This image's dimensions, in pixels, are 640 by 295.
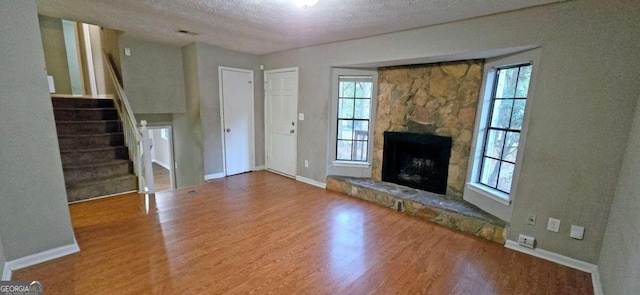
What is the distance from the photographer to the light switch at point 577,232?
7.42ft

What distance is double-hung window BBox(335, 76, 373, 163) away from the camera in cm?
413

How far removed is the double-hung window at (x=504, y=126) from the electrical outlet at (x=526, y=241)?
19.2 inches

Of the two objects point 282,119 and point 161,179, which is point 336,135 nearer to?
point 282,119

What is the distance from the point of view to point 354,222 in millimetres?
3127

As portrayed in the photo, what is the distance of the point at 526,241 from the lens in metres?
2.52

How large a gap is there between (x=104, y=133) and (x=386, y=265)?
4.75 meters

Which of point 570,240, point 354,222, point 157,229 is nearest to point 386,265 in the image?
point 354,222

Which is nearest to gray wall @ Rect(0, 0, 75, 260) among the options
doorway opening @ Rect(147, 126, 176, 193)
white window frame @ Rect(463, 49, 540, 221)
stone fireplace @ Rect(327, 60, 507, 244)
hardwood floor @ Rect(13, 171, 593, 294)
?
hardwood floor @ Rect(13, 171, 593, 294)

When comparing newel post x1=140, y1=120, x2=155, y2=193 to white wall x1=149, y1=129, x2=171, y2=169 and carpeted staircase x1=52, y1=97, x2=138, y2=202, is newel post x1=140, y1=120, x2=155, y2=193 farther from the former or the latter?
white wall x1=149, y1=129, x2=171, y2=169

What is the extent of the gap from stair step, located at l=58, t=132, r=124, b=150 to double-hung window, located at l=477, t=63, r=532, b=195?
17.9 ft

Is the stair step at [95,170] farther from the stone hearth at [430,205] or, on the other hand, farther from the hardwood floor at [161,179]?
the stone hearth at [430,205]

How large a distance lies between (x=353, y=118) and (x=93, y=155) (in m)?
4.04

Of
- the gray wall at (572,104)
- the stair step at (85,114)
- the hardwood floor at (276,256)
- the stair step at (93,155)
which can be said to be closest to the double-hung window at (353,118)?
the hardwood floor at (276,256)

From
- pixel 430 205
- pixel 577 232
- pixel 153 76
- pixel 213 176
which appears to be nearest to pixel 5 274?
pixel 213 176
